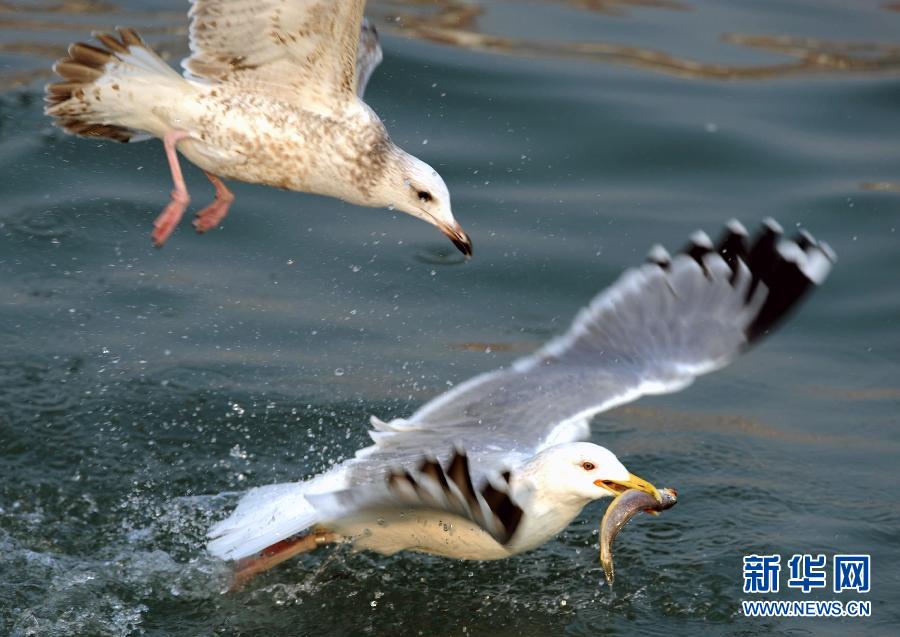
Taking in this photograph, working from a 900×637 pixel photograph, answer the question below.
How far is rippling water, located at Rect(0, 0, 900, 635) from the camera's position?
5270 millimetres

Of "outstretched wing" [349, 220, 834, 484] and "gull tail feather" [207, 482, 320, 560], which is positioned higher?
"outstretched wing" [349, 220, 834, 484]

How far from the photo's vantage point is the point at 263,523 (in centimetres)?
482

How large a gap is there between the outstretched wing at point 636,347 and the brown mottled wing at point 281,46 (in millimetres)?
1260

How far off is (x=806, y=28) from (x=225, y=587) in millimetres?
7007

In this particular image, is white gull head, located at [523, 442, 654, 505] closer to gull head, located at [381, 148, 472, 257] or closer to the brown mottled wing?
gull head, located at [381, 148, 472, 257]

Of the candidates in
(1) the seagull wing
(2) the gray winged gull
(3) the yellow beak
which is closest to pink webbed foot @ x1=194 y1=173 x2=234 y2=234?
(1) the seagull wing

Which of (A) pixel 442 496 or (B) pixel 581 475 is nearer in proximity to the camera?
(A) pixel 442 496

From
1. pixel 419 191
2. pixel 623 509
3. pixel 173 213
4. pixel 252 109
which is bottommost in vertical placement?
pixel 623 509

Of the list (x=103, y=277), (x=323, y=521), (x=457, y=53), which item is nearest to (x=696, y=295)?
(x=323, y=521)

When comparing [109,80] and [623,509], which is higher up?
[109,80]

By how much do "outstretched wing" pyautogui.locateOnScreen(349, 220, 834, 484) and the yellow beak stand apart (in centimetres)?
41

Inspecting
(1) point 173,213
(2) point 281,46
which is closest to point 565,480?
(1) point 173,213

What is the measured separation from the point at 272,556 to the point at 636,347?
1.48 metres

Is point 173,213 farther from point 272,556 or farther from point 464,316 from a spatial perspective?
point 464,316
